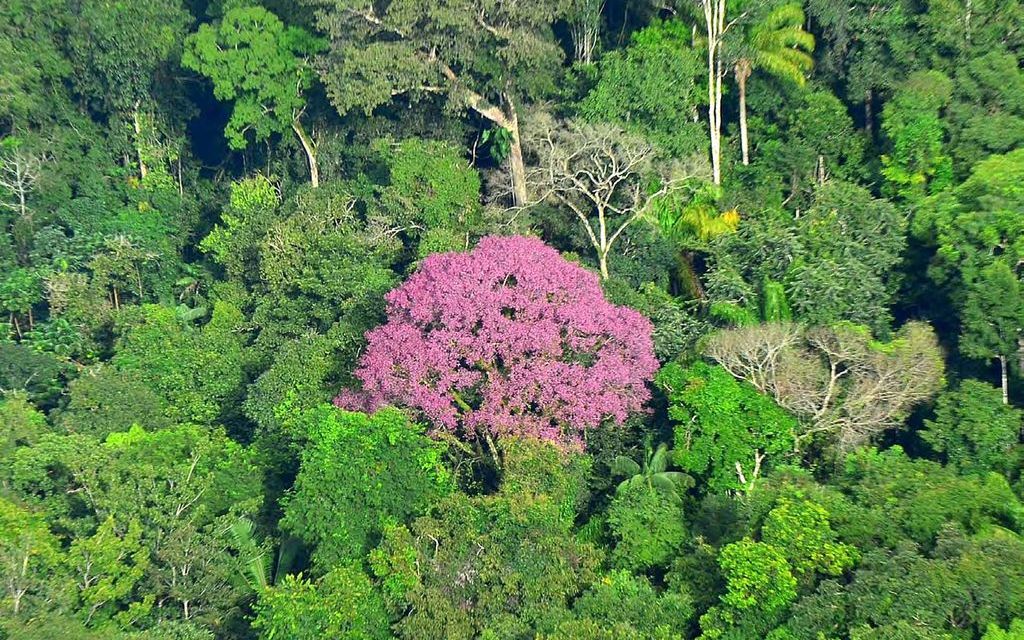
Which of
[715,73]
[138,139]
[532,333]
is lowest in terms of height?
[532,333]

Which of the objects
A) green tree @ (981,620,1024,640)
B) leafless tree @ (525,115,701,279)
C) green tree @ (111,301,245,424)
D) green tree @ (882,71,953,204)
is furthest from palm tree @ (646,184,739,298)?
green tree @ (981,620,1024,640)

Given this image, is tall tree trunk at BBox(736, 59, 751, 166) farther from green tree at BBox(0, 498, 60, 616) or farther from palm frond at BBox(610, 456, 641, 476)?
green tree at BBox(0, 498, 60, 616)

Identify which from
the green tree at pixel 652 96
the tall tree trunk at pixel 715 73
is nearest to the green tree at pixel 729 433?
the green tree at pixel 652 96

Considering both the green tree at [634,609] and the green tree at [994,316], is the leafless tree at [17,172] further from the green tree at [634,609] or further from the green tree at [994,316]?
the green tree at [994,316]

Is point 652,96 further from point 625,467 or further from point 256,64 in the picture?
point 256,64

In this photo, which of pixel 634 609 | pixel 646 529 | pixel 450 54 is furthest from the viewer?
pixel 450 54

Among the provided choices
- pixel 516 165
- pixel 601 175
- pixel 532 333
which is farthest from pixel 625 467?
pixel 516 165

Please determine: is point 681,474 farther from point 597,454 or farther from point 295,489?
point 295,489
